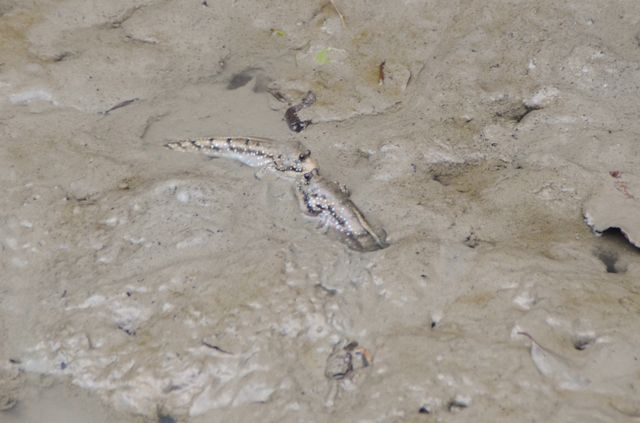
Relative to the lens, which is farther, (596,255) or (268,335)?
(596,255)

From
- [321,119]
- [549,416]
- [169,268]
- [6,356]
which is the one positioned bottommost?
[6,356]

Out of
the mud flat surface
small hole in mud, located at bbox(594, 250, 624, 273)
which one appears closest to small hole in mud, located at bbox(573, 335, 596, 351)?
the mud flat surface

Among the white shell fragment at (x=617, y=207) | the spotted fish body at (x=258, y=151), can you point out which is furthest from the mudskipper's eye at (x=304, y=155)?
the white shell fragment at (x=617, y=207)

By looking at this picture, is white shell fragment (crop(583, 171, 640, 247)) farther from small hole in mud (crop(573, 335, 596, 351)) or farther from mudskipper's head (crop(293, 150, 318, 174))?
mudskipper's head (crop(293, 150, 318, 174))

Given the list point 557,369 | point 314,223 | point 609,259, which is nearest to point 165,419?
point 314,223

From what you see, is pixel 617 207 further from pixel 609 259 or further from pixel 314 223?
pixel 314 223

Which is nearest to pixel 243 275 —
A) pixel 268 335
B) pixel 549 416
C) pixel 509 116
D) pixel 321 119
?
pixel 268 335

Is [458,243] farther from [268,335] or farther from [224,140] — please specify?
[224,140]

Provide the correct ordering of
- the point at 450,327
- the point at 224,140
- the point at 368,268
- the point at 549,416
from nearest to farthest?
the point at 549,416 → the point at 450,327 → the point at 368,268 → the point at 224,140
